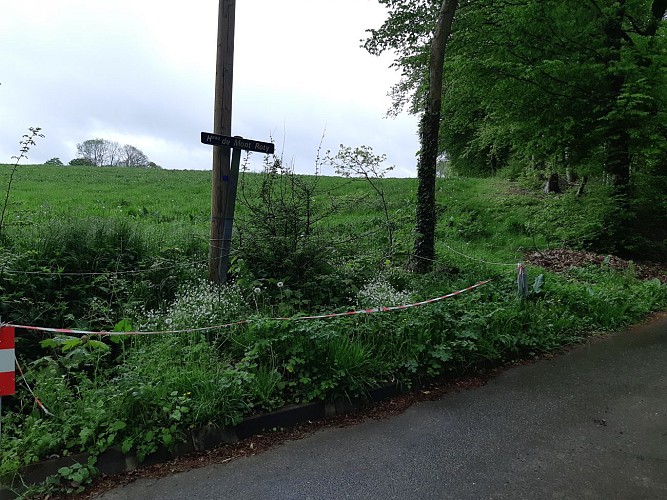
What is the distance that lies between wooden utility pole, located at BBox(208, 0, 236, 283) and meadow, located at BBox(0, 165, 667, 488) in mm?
253

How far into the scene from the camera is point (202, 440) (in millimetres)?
3305

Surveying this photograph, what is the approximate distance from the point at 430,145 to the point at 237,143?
136 inches

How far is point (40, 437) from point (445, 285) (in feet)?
16.7

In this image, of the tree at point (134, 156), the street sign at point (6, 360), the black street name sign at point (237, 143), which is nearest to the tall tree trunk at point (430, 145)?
the black street name sign at point (237, 143)

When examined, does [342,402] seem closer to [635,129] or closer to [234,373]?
[234,373]

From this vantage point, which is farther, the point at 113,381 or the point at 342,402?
the point at 342,402

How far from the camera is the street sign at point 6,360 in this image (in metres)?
2.99

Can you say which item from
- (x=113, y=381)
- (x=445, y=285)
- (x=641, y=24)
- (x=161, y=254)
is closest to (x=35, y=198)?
(x=161, y=254)

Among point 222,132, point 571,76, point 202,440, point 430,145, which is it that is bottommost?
point 202,440

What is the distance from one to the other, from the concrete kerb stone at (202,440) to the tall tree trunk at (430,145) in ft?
11.3

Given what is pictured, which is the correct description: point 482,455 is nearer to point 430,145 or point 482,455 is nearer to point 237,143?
point 237,143

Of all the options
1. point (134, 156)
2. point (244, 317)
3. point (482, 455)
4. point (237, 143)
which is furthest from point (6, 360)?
point (134, 156)

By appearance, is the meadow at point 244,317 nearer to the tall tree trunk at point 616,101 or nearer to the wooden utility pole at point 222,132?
the wooden utility pole at point 222,132

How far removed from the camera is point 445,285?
6.41 meters
